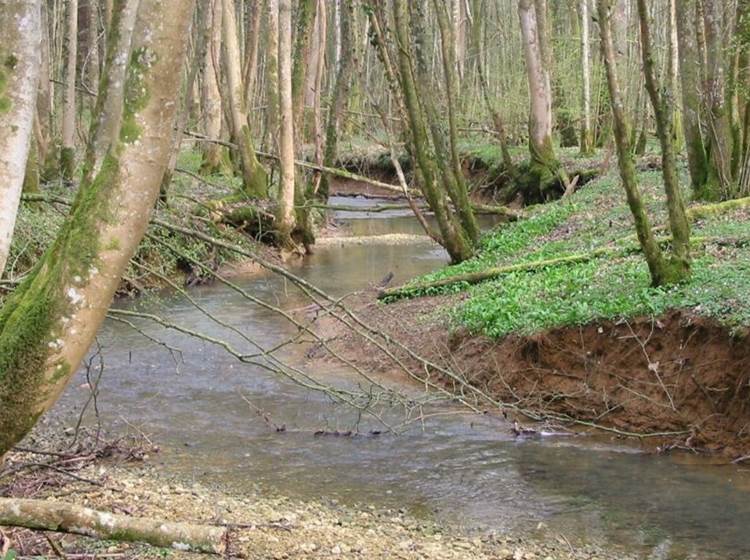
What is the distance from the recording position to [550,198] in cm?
2419

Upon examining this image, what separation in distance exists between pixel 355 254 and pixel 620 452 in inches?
519

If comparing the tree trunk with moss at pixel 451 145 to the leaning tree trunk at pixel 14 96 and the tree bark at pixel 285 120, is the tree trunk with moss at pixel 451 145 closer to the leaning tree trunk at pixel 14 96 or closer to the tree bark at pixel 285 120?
the tree bark at pixel 285 120

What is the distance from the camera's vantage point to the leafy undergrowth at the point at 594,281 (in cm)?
932

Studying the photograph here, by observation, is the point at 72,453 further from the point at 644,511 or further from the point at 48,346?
the point at 644,511

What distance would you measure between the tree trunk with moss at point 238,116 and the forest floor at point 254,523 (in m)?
14.4

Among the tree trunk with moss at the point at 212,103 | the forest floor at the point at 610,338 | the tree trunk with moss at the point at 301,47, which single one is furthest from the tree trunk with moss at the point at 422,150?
the tree trunk with moss at the point at 212,103

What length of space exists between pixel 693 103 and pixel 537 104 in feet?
30.8

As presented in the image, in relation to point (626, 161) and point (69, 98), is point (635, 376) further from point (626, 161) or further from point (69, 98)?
point (69, 98)

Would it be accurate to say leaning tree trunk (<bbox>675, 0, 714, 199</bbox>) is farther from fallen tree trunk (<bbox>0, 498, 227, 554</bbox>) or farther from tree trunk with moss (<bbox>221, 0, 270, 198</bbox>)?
fallen tree trunk (<bbox>0, 498, 227, 554</bbox>)

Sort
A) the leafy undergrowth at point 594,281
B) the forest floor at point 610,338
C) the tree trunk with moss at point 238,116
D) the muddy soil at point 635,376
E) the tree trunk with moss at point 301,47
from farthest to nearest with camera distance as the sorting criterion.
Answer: the tree trunk with moss at point 238,116
the tree trunk with moss at point 301,47
the leafy undergrowth at point 594,281
the forest floor at point 610,338
the muddy soil at point 635,376

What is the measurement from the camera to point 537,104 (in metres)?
24.1

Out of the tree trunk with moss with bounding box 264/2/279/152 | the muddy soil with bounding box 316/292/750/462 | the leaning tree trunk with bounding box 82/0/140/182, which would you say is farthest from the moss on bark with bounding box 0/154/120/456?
the tree trunk with moss with bounding box 264/2/279/152

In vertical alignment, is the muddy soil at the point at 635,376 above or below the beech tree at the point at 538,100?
below

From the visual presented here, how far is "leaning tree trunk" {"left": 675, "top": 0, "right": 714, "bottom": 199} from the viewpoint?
1489 centimetres
